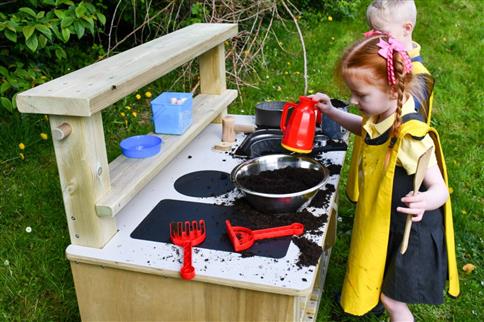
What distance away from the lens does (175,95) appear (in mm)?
2359

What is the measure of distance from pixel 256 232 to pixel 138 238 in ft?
1.33

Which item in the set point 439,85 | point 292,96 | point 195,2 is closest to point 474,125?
point 439,85

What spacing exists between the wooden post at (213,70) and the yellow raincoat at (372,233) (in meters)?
1.10

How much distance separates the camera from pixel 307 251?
5.31ft

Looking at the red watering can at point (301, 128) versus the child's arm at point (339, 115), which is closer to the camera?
the red watering can at point (301, 128)

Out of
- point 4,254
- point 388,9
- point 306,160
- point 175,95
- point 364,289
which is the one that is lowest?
point 4,254

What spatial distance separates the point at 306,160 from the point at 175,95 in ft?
2.32

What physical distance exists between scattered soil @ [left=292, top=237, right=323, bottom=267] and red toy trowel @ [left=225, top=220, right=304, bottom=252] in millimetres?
33

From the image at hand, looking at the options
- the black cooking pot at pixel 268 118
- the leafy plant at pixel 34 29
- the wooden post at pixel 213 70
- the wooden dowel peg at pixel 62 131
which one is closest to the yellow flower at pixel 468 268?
the black cooking pot at pixel 268 118

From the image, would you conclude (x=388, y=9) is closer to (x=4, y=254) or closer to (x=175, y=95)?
(x=175, y=95)

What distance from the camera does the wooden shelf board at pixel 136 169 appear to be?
1.64 meters

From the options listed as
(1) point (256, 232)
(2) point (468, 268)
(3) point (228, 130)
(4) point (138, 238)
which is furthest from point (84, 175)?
(2) point (468, 268)

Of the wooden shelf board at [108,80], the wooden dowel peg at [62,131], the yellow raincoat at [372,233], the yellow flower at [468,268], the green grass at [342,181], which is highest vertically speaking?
the wooden shelf board at [108,80]

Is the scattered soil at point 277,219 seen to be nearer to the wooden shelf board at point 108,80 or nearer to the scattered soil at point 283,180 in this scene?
the scattered soil at point 283,180
